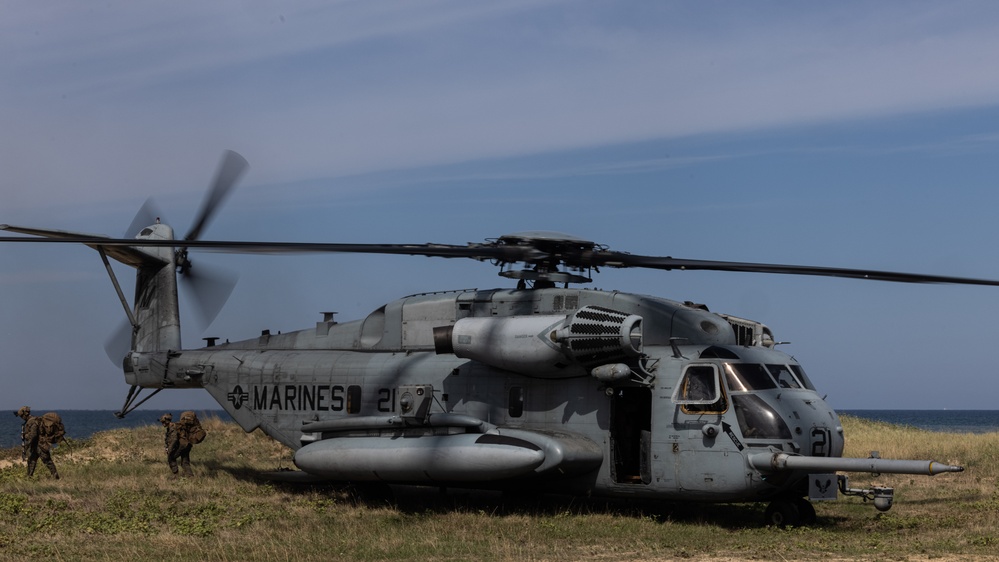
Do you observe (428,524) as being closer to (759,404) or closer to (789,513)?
(759,404)

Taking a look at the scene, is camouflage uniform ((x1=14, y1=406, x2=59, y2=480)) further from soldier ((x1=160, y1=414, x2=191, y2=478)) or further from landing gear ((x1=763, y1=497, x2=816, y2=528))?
landing gear ((x1=763, y1=497, x2=816, y2=528))

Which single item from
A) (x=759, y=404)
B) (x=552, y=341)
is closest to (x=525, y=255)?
(x=552, y=341)

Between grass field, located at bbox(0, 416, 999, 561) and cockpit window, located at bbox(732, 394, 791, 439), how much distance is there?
4.32 feet

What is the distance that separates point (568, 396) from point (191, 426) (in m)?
8.54

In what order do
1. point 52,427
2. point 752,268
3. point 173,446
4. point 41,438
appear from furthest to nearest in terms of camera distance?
1. point 52,427
2. point 173,446
3. point 41,438
4. point 752,268

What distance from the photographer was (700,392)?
1432 centimetres

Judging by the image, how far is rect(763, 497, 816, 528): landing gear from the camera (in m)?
14.2

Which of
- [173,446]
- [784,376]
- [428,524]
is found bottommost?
[428,524]

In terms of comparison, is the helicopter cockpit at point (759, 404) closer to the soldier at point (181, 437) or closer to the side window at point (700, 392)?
the side window at point (700, 392)

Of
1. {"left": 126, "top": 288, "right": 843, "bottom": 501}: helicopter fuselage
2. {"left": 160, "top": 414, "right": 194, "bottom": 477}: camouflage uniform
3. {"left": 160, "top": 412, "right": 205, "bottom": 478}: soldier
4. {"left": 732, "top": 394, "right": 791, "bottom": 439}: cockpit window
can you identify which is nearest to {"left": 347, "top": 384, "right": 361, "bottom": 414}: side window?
{"left": 126, "top": 288, "right": 843, "bottom": 501}: helicopter fuselage

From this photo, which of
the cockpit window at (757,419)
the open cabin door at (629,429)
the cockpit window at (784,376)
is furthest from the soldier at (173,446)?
the cockpit window at (784,376)

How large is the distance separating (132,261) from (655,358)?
1148 cm

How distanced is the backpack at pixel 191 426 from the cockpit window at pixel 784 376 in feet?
36.7

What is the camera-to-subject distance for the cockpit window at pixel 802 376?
598 inches
